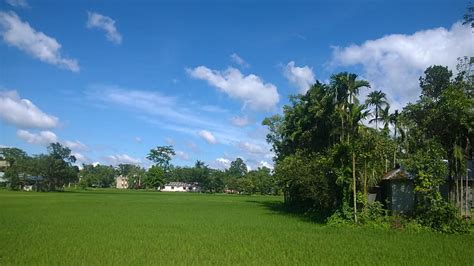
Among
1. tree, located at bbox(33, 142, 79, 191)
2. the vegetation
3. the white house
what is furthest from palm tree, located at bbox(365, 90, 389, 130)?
the white house

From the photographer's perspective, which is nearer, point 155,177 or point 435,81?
point 435,81

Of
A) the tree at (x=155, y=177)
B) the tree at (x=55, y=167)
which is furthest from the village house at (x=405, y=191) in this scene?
the tree at (x=155, y=177)

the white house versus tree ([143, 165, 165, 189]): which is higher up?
tree ([143, 165, 165, 189])

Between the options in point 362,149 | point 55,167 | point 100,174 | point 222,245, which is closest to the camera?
point 222,245

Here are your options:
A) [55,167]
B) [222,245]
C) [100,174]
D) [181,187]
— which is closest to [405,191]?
[222,245]

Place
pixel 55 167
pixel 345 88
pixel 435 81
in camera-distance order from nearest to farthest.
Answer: pixel 345 88
pixel 435 81
pixel 55 167

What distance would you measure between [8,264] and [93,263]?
2.44 meters

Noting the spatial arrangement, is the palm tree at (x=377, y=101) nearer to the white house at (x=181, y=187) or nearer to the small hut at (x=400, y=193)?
the small hut at (x=400, y=193)

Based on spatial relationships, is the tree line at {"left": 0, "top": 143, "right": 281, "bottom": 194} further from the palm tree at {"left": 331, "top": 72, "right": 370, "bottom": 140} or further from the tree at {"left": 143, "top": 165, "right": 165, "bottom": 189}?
the palm tree at {"left": 331, "top": 72, "right": 370, "bottom": 140}

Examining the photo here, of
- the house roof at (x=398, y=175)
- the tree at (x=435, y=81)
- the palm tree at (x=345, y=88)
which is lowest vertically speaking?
the house roof at (x=398, y=175)

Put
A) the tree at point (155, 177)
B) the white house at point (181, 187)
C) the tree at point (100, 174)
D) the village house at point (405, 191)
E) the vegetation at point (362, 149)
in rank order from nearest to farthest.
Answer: the vegetation at point (362, 149) → the village house at point (405, 191) → the tree at point (155, 177) → the white house at point (181, 187) → the tree at point (100, 174)

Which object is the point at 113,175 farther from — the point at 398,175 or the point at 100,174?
the point at 398,175

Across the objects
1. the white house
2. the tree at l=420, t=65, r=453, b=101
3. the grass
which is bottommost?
the grass

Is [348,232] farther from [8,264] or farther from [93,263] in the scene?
[8,264]
